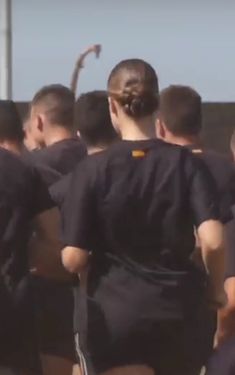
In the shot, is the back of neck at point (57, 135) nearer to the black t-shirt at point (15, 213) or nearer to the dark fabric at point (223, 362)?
the black t-shirt at point (15, 213)

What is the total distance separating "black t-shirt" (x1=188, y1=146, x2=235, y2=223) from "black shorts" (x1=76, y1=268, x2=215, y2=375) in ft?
2.35

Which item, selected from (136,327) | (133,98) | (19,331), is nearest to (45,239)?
(19,331)

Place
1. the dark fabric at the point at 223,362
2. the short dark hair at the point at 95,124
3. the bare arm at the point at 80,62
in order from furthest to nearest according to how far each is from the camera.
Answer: the bare arm at the point at 80,62, the short dark hair at the point at 95,124, the dark fabric at the point at 223,362

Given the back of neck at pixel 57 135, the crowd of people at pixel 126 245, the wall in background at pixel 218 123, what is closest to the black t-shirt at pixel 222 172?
the crowd of people at pixel 126 245

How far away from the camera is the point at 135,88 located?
5.48 meters

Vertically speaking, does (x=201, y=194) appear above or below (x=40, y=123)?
above

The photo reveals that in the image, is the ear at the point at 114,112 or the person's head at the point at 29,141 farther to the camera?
the person's head at the point at 29,141

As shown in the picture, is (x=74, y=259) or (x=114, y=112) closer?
(x=74, y=259)

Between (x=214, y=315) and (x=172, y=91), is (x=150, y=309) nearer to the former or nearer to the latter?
(x=214, y=315)

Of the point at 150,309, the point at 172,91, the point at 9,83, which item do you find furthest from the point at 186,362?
the point at 9,83

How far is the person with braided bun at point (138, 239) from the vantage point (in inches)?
212

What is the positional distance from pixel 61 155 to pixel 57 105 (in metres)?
0.31

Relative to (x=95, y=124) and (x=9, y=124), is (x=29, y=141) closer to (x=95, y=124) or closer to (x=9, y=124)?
(x=9, y=124)

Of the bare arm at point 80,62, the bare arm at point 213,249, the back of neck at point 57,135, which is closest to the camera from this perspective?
the bare arm at point 213,249
